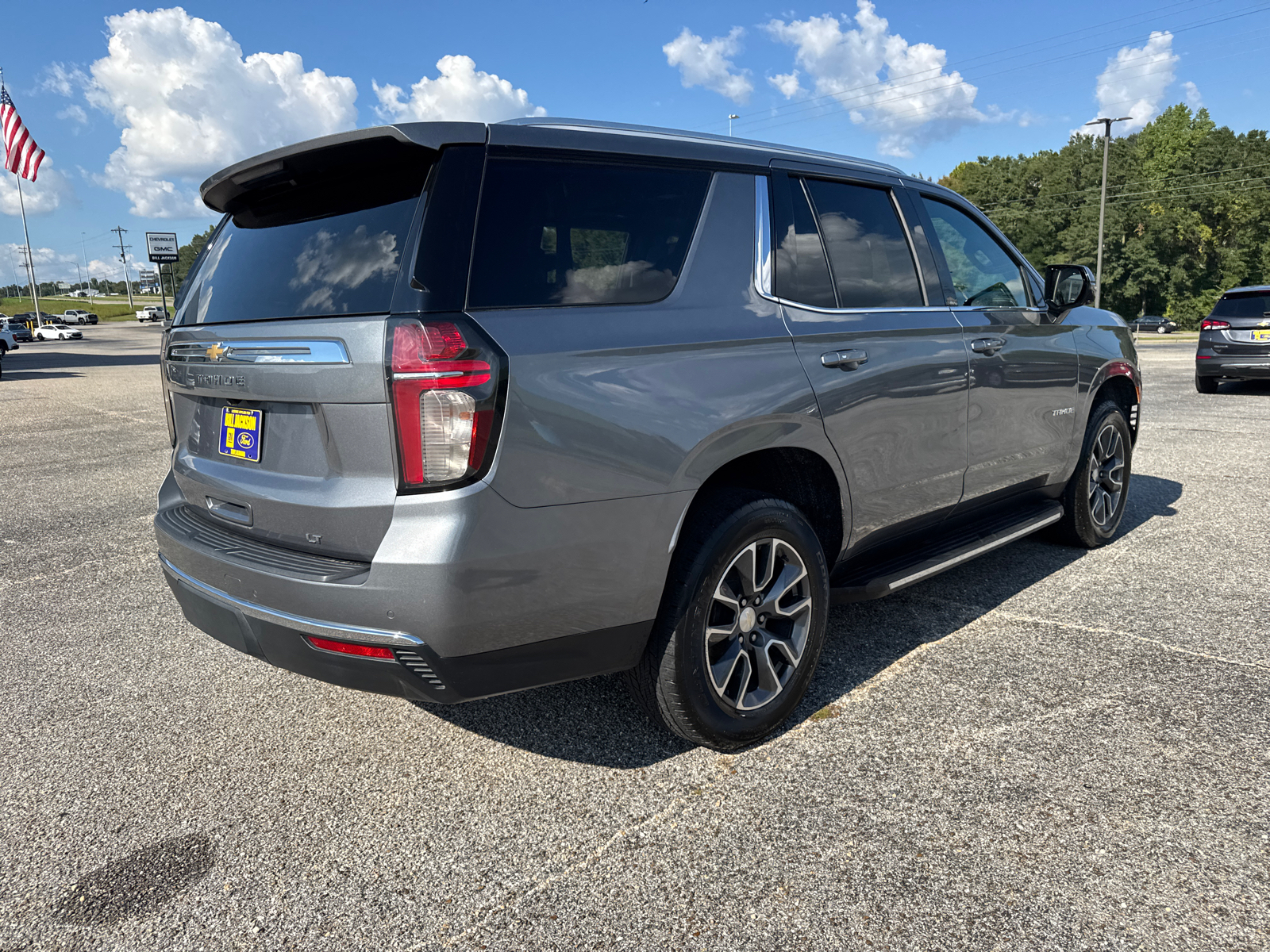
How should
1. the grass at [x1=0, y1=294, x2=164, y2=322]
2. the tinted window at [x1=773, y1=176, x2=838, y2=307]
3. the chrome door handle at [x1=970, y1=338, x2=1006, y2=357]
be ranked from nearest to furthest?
the tinted window at [x1=773, y1=176, x2=838, y2=307] → the chrome door handle at [x1=970, y1=338, x2=1006, y2=357] → the grass at [x1=0, y1=294, x2=164, y2=322]

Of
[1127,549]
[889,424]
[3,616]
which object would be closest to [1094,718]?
[889,424]

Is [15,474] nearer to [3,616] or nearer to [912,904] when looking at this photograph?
[3,616]

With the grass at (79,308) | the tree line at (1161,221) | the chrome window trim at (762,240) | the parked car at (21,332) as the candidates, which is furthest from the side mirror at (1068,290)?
the grass at (79,308)

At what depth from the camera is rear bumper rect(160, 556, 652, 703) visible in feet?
7.27

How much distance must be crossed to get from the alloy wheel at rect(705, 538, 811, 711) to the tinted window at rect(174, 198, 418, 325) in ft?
4.40

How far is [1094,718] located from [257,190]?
329 cm

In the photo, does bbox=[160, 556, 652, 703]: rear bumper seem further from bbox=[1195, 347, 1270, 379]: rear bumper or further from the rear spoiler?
bbox=[1195, 347, 1270, 379]: rear bumper

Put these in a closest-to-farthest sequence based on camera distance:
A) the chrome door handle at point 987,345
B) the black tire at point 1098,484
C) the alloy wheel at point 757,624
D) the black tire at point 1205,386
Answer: the alloy wheel at point 757,624
the chrome door handle at point 987,345
the black tire at point 1098,484
the black tire at point 1205,386

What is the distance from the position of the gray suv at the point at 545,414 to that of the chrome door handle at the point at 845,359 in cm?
2

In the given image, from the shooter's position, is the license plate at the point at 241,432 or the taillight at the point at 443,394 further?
the license plate at the point at 241,432

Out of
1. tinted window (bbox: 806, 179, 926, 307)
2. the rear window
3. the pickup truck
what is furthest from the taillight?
the pickup truck

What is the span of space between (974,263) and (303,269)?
300 centimetres

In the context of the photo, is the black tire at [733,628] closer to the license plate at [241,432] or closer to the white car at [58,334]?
the license plate at [241,432]

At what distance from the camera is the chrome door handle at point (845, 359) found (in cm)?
298
